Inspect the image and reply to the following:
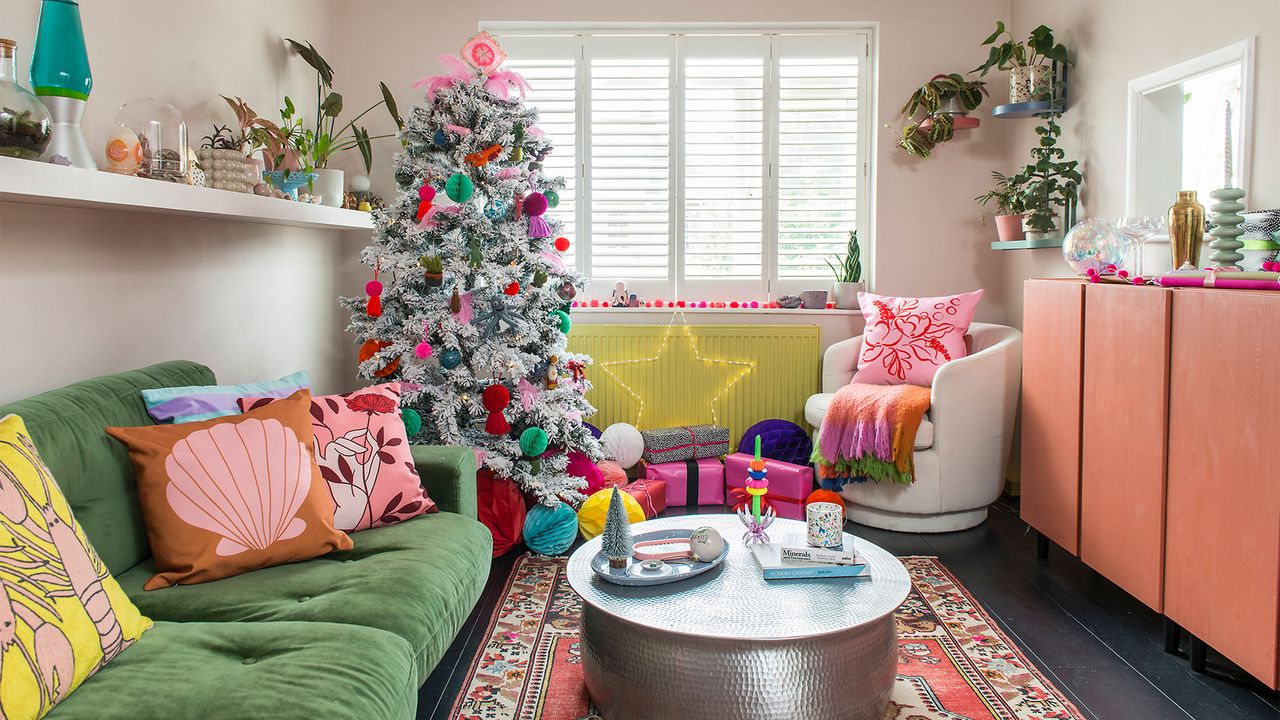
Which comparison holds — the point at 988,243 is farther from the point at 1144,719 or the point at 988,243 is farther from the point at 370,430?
the point at 370,430

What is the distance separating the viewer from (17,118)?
1.80m

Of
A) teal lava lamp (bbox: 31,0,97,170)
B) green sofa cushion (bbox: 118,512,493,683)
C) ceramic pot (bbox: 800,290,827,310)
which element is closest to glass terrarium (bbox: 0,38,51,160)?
teal lava lamp (bbox: 31,0,97,170)

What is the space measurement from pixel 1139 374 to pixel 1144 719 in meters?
1.01

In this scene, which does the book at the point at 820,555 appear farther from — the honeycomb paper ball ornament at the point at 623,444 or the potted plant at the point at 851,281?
the potted plant at the point at 851,281

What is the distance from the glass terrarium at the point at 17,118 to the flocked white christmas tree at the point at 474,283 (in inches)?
65.4

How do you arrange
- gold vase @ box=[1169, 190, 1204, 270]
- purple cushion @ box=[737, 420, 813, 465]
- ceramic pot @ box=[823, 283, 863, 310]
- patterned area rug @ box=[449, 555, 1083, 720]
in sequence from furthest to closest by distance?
ceramic pot @ box=[823, 283, 863, 310] → purple cushion @ box=[737, 420, 813, 465] → gold vase @ box=[1169, 190, 1204, 270] → patterned area rug @ box=[449, 555, 1083, 720]

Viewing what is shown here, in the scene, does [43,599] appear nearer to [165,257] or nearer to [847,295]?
[165,257]

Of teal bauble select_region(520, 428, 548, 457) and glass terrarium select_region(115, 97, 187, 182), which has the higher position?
glass terrarium select_region(115, 97, 187, 182)

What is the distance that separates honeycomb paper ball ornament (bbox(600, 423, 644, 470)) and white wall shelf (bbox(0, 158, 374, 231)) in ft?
5.68

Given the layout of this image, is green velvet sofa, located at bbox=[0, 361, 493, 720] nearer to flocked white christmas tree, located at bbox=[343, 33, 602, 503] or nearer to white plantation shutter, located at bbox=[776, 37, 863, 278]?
flocked white christmas tree, located at bbox=[343, 33, 602, 503]

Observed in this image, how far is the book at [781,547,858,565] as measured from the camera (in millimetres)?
2279

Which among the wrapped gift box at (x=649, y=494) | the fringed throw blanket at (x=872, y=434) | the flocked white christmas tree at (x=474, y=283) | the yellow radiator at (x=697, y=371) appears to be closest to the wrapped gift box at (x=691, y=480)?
the wrapped gift box at (x=649, y=494)

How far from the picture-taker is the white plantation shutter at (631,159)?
4684 millimetres

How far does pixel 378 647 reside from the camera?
66.3 inches
